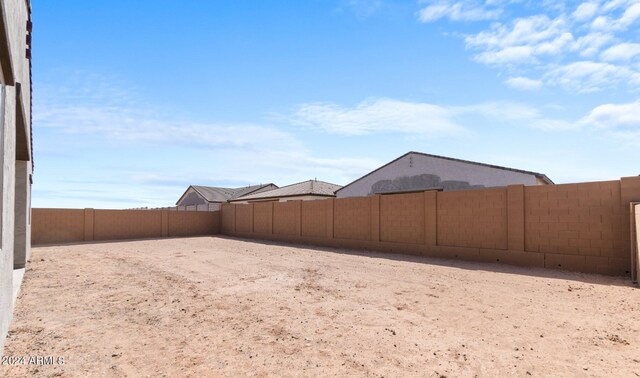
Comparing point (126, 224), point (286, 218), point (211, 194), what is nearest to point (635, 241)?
point (286, 218)

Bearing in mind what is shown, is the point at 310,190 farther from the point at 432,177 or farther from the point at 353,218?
the point at 353,218

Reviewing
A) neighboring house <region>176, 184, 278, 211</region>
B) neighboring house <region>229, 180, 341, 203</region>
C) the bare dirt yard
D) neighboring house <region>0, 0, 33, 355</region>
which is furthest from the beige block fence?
neighboring house <region>176, 184, 278, 211</region>

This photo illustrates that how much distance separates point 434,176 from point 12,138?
17510 mm

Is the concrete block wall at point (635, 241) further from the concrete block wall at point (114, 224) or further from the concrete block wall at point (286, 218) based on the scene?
the concrete block wall at point (114, 224)

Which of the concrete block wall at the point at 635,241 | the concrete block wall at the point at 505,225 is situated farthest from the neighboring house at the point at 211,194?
the concrete block wall at the point at 635,241

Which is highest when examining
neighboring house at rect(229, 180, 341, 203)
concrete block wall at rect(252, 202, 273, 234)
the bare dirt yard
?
neighboring house at rect(229, 180, 341, 203)

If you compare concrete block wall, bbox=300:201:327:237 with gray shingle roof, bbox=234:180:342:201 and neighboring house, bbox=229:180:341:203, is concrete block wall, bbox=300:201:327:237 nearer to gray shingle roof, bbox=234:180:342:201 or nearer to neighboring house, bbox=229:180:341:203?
neighboring house, bbox=229:180:341:203

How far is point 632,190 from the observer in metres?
8.42

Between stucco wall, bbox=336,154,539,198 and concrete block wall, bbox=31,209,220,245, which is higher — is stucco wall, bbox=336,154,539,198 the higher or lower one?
the higher one

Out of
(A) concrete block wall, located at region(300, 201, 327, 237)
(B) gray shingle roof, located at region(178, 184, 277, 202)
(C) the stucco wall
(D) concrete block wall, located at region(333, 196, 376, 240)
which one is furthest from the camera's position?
(B) gray shingle roof, located at region(178, 184, 277, 202)

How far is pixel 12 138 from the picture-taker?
467cm

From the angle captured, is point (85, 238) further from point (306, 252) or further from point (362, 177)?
point (362, 177)

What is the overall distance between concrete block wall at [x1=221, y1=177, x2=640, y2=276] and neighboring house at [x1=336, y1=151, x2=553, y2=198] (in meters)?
5.69

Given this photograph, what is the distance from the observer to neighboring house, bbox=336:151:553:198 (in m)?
16.2
